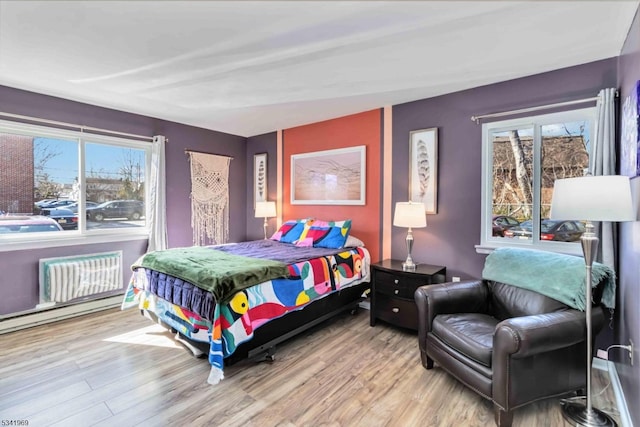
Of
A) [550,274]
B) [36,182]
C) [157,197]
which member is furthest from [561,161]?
[36,182]

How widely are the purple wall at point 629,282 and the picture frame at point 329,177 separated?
7.54ft

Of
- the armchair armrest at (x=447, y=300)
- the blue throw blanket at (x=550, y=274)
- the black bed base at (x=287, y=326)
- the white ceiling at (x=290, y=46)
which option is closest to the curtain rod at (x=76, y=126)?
the white ceiling at (x=290, y=46)

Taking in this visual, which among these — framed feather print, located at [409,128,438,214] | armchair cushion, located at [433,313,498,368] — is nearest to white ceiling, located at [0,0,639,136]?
framed feather print, located at [409,128,438,214]

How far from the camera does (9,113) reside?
2.99 meters

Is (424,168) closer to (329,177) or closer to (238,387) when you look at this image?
(329,177)

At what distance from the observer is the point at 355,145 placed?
3.86 meters

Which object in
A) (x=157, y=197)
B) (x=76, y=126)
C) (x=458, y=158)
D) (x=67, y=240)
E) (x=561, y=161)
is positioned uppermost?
(x=76, y=126)

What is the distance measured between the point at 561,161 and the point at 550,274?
113cm

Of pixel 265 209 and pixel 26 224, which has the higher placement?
pixel 265 209

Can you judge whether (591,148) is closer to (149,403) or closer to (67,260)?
(149,403)

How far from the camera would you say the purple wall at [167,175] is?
10.0ft

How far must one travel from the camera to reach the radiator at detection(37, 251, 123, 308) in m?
3.20

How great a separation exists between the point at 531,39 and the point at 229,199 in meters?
4.20

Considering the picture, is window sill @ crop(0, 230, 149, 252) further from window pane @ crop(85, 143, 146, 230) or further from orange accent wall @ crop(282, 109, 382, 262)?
orange accent wall @ crop(282, 109, 382, 262)
